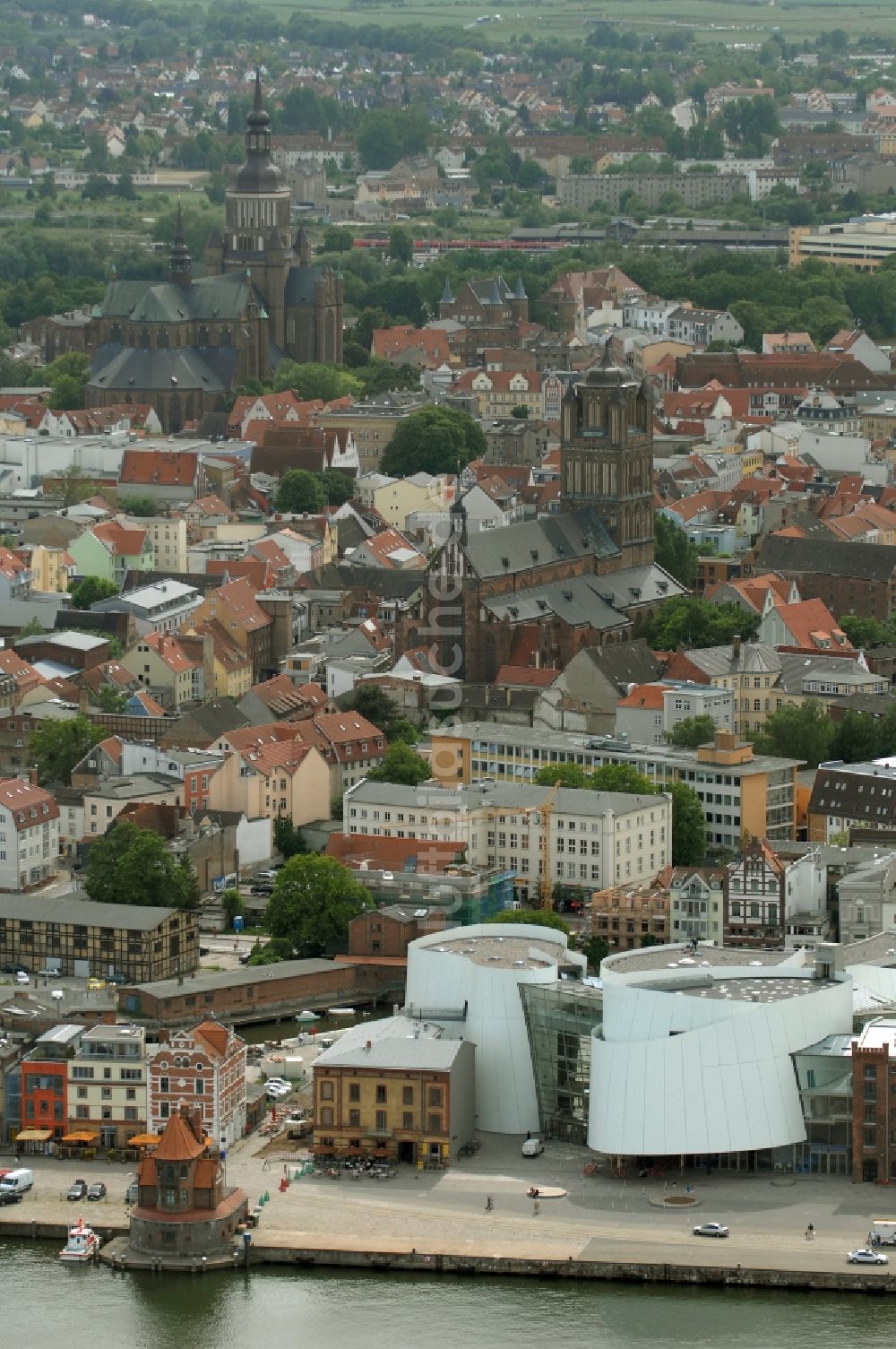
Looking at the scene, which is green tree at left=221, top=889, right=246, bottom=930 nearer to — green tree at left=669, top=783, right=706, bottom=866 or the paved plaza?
green tree at left=669, top=783, right=706, bottom=866

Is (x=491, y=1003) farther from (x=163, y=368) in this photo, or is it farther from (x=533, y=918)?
(x=163, y=368)

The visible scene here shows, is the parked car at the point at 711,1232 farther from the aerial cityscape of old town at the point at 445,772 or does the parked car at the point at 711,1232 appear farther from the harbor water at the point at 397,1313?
the harbor water at the point at 397,1313

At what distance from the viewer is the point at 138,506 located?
220 ft

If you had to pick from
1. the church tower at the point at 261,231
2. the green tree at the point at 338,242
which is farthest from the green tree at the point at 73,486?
the green tree at the point at 338,242

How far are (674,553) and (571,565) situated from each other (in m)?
4.99

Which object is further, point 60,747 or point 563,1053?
point 60,747

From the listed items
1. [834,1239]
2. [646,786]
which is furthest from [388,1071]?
[646,786]

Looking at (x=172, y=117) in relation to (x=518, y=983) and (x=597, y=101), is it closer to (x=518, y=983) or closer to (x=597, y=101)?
(x=597, y=101)

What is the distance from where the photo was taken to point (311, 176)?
130m

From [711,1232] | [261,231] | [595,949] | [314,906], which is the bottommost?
[711,1232]

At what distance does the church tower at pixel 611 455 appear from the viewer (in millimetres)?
59062

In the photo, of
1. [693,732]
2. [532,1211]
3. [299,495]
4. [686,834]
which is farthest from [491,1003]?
[299,495]

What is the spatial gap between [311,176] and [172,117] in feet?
89.8

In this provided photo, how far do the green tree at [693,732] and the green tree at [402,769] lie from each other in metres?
3.14
